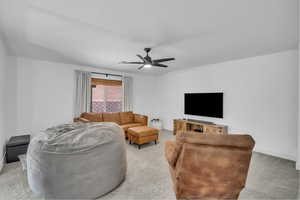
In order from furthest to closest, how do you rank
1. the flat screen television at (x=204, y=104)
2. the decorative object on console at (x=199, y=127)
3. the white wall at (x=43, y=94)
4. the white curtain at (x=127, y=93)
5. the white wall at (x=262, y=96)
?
the white curtain at (x=127, y=93)
the flat screen television at (x=204, y=104)
the decorative object on console at (x=199, y=127)
the white wall at (x=43, y=94)
the white wall at (x=262, y=96)

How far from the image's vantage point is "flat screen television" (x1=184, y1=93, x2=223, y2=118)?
13.4ft

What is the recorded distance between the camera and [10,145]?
277cm

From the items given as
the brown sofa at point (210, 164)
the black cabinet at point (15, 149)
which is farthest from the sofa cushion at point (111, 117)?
the brown sofa at point (210, 164)

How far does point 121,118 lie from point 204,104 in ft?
9.37

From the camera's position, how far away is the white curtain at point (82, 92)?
432cm

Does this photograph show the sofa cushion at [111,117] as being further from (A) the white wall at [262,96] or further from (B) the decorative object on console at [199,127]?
(A) the white wall at [262,96]

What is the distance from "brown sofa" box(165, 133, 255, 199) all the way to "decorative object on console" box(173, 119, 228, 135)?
2365mm

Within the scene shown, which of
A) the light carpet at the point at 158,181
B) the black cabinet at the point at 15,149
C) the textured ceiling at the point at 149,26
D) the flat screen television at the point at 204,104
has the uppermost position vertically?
the textured ceiling at the point at 149,26

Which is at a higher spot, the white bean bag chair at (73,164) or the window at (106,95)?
the window at (106,95)

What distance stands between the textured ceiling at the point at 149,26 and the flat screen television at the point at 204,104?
4.67 ft

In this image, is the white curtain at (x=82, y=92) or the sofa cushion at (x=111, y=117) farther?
the sofa cushion at (x=111, y=117)

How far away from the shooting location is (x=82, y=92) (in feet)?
14.5

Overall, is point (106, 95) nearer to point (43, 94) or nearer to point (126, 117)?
point (126, 117)

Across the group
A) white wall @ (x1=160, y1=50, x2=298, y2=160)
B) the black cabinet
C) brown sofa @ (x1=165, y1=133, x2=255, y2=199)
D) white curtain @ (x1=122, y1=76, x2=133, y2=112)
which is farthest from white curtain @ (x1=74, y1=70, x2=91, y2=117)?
white wall @ (x1=160, y1=50, x2=298, y2=160)
